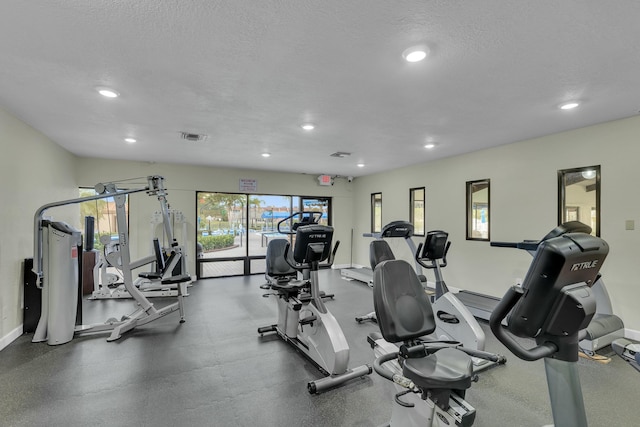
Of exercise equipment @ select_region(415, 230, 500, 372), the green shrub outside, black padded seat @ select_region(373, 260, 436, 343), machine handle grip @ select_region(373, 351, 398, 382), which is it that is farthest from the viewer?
the green shrub outside

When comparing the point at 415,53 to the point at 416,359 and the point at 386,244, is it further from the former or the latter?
the point at 386,244

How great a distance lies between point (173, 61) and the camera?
2264mm

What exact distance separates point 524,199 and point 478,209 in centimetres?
86

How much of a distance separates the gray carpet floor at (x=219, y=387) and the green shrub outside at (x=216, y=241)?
3.29m

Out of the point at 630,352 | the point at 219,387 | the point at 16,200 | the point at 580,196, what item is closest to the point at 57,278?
the point at 16,200

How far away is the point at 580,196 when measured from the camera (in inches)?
157

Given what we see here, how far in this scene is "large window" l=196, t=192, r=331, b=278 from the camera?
6.96 m

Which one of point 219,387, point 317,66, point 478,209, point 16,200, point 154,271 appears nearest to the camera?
point 317,66

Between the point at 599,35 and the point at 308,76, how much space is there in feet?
6.32

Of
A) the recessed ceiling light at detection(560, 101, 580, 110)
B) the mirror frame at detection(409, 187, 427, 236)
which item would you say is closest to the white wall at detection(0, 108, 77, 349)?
the recessed ceiling light at detection(560, 101, 580, 110)

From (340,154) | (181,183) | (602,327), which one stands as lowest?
(602,327)

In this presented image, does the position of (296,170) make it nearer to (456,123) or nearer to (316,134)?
(316,134)

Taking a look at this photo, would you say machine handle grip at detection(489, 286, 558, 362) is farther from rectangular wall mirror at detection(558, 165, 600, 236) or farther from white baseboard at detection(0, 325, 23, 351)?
white baseboard at detection(0, 325, 23, 351)

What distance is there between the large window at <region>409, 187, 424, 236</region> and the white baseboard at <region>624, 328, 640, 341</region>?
327 centimetres
